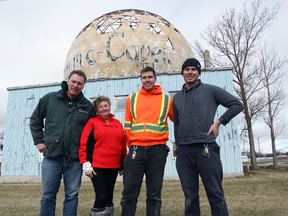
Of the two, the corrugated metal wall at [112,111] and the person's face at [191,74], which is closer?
the person's face at [191,74]

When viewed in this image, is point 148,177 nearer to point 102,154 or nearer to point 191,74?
point 102,154

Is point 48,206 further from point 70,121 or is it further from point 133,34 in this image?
point 133,34

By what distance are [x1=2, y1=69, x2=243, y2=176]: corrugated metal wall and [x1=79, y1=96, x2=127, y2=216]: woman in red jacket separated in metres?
10.2

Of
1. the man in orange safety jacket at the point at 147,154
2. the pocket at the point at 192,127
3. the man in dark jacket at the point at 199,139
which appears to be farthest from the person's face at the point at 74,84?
the pocket at the point at 192,127

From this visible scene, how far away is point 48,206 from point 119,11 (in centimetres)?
1636

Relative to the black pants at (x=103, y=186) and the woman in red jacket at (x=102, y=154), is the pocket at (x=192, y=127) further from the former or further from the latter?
the black pants at (x=103, y=186)

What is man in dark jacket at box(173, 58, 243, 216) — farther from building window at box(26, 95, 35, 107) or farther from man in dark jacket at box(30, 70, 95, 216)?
building window at box(26, 95, 35, 107)

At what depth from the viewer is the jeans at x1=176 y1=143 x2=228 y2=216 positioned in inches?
123

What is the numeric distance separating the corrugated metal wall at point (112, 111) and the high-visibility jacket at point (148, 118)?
10.2 meters

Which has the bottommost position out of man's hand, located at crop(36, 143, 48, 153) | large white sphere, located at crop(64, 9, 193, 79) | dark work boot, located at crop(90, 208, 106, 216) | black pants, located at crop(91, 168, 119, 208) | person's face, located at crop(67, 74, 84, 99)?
dark work boot, located at crop(90, 208, 106, 216)

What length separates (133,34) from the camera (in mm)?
15602

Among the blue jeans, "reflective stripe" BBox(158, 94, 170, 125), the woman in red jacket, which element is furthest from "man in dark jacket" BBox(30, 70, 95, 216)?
"reflective stripe" BBox(158, 94, 170, 125)

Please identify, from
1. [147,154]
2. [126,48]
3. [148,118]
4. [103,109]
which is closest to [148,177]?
[147,154]

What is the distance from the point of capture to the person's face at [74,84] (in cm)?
358
